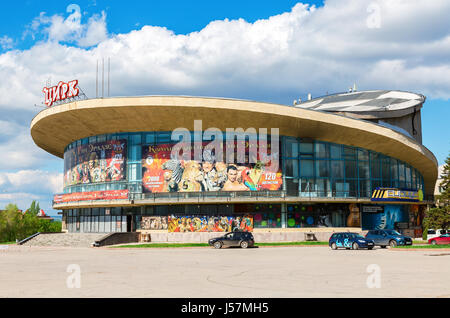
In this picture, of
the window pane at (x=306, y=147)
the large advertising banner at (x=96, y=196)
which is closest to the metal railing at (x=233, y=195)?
the large advertising banner at (x=96, y=196)

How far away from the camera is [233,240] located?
40.9m

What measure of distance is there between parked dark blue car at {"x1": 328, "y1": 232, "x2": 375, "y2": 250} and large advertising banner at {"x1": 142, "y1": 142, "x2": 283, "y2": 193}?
686 inches

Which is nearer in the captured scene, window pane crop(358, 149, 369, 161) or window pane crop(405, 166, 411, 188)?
window pane crop(358, 149, 369, 161)

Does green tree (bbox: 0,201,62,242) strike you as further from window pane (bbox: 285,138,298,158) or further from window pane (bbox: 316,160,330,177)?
window pane (bbox: 316,160,330,177)

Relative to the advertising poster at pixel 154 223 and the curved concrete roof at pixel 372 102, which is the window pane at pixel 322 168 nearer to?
the curved concrete roof at pixel 372 102

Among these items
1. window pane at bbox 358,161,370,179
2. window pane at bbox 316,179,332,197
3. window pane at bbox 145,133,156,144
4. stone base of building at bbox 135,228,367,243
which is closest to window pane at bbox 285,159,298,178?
window pane at bbox 316,179,332,197

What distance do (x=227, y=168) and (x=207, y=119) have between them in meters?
6.07

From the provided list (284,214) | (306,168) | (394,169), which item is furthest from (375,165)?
(284,214)

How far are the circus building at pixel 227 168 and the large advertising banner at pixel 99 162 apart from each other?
13 centimetres

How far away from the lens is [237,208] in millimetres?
55406

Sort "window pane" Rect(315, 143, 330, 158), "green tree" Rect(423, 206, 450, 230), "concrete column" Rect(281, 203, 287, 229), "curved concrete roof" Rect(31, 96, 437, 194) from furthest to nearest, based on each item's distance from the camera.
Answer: "window pane" Rect(315, 143, 330, 158) → "concrete column" Rect(281, 203, 287, 229) → "curved concrete roof" Rect(31, 96, 437, 194) → "green tree" Rect(423, 206, 450, 230)

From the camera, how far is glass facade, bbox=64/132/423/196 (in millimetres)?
56875

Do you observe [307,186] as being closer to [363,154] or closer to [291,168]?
[291,168]
